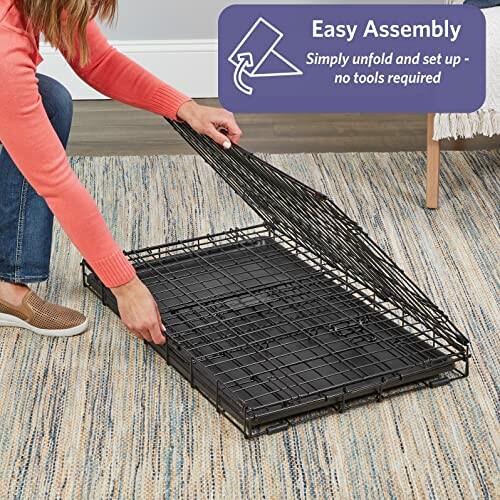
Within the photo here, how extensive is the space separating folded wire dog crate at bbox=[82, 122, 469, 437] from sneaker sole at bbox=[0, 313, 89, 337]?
0.10 metres

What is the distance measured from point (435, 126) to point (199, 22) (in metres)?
1.20

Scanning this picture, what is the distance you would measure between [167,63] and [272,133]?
1.75ft

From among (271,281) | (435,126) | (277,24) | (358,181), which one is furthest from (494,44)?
(277,24)

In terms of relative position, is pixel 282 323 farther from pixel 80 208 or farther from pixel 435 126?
pixel 435 126

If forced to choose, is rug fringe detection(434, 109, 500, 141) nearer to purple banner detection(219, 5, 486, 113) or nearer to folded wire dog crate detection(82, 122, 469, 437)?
folded wire dog crate detection(82, 122, 469, 437)

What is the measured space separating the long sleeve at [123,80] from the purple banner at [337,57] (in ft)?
4.89

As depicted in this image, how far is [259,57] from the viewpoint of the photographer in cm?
345

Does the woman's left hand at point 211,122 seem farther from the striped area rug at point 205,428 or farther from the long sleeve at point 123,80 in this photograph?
the striped area rug at point 205,428

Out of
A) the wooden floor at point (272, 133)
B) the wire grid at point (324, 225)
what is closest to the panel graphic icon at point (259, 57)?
the wooden floor at point (272, 133)

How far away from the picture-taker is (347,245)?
5.79 feet

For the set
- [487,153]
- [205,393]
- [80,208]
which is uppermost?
[80,208]

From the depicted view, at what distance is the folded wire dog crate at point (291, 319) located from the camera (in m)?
1.73

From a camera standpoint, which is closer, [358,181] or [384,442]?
[384,442]

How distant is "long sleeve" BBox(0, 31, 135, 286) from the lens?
157 cm
